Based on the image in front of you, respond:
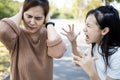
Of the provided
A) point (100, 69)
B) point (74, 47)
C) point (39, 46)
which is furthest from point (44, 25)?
point (100, 69)

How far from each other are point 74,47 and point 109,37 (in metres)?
0.41

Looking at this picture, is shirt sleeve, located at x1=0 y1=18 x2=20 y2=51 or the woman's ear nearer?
shirt sleeve, located at x1=0 y1=18 x2=20 y2=51

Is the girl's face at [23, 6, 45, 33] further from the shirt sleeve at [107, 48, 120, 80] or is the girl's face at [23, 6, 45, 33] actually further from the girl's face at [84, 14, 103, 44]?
the shirt sleeve at [107, 48, 120, 80]

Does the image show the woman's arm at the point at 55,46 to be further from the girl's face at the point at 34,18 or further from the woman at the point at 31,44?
the girl's face at the point at 34,18

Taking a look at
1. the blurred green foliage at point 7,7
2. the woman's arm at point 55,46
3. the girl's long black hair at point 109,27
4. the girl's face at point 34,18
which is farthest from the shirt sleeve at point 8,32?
the blurred green foliage at point 7,7

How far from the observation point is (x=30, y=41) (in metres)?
2.42

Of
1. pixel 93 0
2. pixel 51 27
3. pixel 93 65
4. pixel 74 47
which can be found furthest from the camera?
pixel 93 0

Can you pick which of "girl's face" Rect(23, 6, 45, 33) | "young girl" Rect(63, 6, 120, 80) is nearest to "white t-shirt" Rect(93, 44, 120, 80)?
"young girl" Rect(63, 6, 120, 80)

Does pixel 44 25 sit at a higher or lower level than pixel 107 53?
higher

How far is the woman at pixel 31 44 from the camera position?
7.68 feet

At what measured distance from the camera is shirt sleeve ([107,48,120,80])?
94.4 inches

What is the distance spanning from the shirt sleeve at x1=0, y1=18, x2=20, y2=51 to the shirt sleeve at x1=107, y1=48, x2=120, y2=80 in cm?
80

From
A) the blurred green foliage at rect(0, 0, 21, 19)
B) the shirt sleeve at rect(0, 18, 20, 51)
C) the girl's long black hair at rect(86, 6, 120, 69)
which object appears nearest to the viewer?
the shirt sleeve at rect(0, 18, 20, 51)

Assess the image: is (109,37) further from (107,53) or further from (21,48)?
(21,48)
